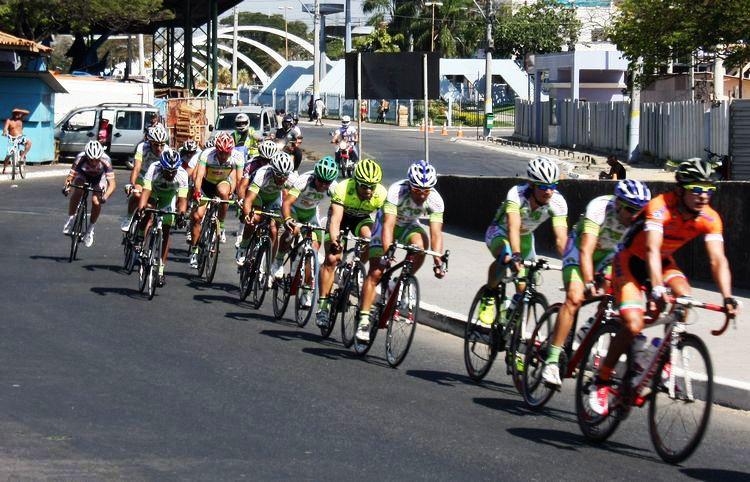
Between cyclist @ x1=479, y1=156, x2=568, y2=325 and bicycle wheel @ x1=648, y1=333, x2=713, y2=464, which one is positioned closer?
bicycle wheel @ x1=648, y1=333, x2=713, y2=464

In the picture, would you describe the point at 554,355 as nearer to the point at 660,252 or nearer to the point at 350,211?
the point at 660,252

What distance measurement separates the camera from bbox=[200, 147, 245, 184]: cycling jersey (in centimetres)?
1778

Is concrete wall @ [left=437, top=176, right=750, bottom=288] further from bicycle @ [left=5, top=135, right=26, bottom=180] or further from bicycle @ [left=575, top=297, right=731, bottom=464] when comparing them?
bicycle @ [left=5, top=135, right=26, bottom=180]

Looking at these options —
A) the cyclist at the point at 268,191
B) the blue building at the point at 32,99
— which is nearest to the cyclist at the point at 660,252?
the cyclist at the point at 268,191

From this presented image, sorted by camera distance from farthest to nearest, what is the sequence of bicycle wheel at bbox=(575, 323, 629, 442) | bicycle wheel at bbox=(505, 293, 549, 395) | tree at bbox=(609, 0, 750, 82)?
tree at bbox=(609, 0, 750, 82), bicycle wheel at bbox=(505, 293, 549, 395), bicycle wheel at bbox=(575, 323, 629, 442)

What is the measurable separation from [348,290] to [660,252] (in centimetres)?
440

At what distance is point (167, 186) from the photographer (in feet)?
54.0

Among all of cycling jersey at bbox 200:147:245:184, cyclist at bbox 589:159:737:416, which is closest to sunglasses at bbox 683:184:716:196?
cyclist at bbox 589:159:737:416

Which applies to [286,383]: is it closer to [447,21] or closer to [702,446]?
[702,446]

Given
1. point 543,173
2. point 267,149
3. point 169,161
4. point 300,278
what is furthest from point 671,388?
point 169,161

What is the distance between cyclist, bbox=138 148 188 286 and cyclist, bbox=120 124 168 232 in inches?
22.7

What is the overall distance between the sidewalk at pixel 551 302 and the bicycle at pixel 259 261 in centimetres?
188

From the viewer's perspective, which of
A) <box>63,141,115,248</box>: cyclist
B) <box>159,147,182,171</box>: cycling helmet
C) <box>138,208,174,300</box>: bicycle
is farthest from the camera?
<box>63,141,115,248</box>: cyclist

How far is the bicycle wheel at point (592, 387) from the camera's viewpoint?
332 inches
